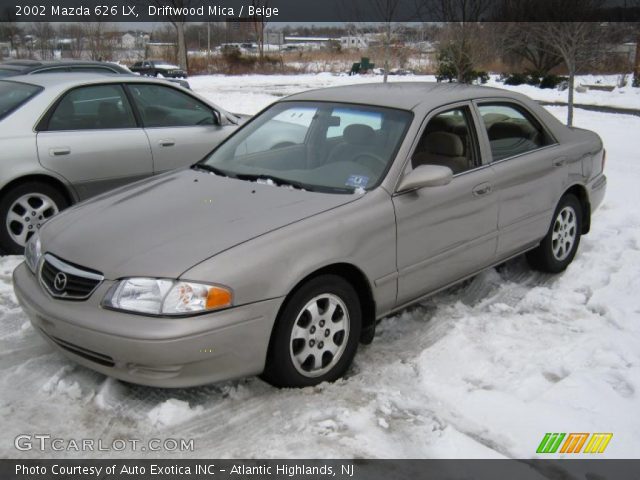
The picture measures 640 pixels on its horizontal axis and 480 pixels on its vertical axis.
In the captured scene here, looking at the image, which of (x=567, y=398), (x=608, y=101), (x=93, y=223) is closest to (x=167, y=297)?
(x=93, y=223)

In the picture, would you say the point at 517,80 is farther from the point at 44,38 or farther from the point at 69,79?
the point at 44,38

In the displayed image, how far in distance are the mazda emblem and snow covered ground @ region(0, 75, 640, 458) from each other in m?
0.54

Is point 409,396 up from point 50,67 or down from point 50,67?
down

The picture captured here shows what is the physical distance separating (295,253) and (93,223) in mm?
1168

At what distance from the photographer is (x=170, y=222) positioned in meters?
3.38

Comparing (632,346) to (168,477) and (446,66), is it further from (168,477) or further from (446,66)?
(446,66)

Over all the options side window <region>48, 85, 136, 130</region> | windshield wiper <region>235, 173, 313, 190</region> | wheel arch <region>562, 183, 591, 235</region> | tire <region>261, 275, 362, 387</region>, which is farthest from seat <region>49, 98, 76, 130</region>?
wheel arch <region>562, 183, 591, 235</region>

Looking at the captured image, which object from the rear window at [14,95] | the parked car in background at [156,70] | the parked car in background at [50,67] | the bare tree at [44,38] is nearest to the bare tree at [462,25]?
the parked car in background at [50,67]

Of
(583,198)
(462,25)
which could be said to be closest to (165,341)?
(583,198)

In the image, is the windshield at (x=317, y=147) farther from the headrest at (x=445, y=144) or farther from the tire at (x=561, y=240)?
the tire at (x=561, y=240)

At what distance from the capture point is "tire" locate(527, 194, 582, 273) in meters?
5.00

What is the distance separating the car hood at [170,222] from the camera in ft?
10.0

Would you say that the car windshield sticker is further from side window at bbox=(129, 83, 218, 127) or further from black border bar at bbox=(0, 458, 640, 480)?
side window at bbox=(129, 83, 218, 127)

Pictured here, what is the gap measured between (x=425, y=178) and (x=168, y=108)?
359 centimetres
